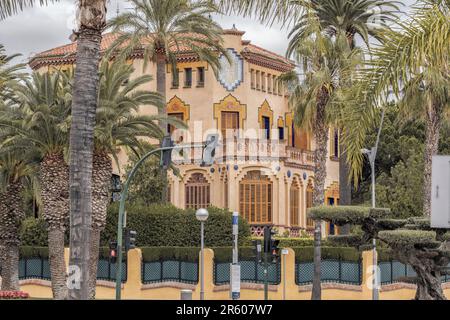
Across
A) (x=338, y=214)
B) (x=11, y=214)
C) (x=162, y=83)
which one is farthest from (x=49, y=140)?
(x=338, y=214)

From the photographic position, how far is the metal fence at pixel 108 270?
157 feet

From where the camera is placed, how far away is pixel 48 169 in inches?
1606

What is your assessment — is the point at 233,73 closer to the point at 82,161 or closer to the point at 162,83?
the point at 162,83

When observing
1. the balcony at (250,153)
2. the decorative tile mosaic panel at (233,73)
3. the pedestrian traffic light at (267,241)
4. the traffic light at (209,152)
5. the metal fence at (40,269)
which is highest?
the decorative tile mosaic panel at (233,73)

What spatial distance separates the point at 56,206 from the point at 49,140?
2845 millimetres

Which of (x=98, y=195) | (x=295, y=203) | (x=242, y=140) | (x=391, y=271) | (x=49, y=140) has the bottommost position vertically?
(x=391, y=271)

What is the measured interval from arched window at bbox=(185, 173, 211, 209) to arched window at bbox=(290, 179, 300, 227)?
214 inches

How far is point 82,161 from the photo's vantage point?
56.5ft

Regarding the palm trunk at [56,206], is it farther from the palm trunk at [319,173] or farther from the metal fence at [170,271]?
the palm trunk at [319,173]

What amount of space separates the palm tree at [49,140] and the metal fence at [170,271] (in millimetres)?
6272

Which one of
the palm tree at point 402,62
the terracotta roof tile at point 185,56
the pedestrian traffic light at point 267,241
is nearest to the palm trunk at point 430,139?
the pedestrian traffic light at point 267,241

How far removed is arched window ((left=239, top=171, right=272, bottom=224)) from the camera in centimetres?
6038

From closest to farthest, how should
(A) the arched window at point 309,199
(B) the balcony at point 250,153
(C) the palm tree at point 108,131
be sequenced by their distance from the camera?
(C) the palm tree at point 108,131 < (B) the balcony at point 250,153 < (A) the arched window at point 309,199

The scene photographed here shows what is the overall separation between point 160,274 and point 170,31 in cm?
1442
